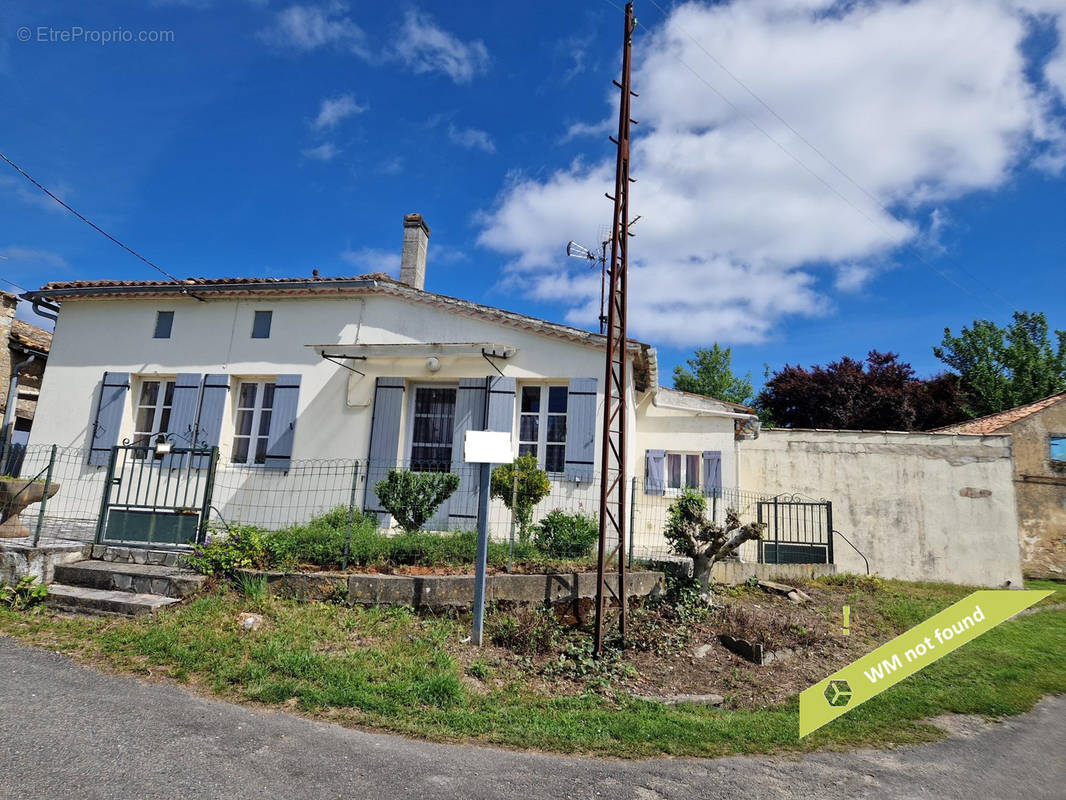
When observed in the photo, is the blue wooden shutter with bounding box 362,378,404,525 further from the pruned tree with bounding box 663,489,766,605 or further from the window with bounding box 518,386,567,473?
the pruned tree with bounding box 663,489,766,605

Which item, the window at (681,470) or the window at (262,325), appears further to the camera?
the window at (681,470)

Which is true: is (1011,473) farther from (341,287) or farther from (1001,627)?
(341,287)

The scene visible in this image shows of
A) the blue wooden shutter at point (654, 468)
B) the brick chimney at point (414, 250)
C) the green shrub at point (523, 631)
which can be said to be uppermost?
the brick chimney at point (414, 250)

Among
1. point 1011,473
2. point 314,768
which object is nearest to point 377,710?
point 314,768

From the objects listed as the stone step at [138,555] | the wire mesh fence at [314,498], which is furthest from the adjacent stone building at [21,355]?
the stone step at [138,555]

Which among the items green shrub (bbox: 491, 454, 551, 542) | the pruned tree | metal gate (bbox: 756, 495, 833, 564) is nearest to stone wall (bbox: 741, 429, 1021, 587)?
metal gate (bbox: 756, 495, 833, 564)

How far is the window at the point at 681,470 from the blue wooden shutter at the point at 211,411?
28.3 ft

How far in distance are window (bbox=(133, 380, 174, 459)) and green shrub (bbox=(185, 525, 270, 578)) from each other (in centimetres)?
549

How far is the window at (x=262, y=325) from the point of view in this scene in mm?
10977

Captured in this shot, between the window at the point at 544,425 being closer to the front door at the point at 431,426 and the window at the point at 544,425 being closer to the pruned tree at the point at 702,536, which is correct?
the front door at the point at 431,426

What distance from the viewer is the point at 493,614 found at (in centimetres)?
636

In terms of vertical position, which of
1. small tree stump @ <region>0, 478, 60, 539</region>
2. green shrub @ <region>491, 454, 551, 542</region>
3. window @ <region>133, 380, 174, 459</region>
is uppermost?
window @ <region>133, 380, 174, 459</region>

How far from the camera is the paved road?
3348 mm

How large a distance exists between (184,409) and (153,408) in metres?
1.04
